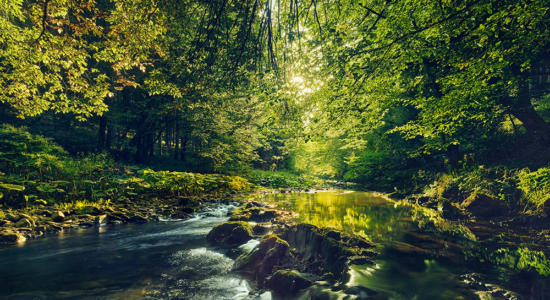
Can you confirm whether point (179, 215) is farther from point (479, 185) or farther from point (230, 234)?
point (479, 185)

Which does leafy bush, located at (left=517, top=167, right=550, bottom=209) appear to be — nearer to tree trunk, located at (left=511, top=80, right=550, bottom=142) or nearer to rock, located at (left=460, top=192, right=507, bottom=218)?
rock, located at (left=460, top=192, right=507, bottom=218)

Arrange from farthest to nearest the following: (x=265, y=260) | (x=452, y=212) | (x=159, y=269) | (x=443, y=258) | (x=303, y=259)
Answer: (x=452, y=212), (x=159, y=269), (x=303, y=259), (x=265, y=260), (x=443, y=258)

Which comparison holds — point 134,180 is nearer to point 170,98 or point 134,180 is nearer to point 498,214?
point 170,98

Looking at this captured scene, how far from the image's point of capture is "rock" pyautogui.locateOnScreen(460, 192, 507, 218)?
7300 millimetres

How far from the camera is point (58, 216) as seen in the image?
7.42m

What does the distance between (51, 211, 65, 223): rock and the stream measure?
839 millimetres

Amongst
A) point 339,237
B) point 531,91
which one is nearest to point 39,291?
point 339,237

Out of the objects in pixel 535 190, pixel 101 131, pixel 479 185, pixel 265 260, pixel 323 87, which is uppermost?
pixel 101 131

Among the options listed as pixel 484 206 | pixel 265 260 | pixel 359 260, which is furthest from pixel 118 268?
pixel 484 206

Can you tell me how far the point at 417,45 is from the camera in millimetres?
6316

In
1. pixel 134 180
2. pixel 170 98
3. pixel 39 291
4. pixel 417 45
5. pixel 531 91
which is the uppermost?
pixel 170 98

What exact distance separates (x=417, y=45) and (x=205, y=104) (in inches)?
451

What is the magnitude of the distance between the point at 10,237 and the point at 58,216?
4.79 ft

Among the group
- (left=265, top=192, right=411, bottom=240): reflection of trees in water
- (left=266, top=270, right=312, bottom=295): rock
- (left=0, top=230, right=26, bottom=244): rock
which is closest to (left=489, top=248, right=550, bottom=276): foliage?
(left=265, top=192, right=411, bottom=240): reflection of trees in water
